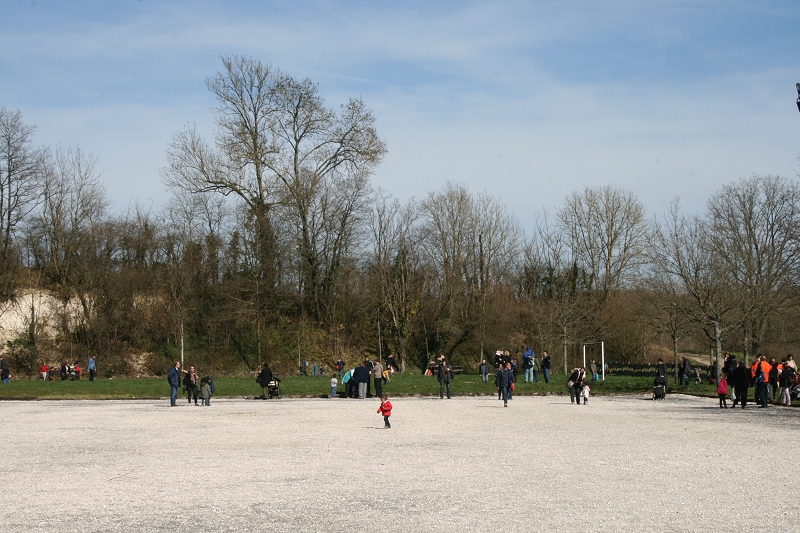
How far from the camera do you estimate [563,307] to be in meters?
53.2

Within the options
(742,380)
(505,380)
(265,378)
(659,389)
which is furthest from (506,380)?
(265,378)

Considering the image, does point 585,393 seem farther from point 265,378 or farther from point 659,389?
point 265,378

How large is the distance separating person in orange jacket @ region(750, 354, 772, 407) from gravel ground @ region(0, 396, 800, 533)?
7.72 ft

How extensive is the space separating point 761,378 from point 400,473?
1693cm

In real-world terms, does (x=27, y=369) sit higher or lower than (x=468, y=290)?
lower

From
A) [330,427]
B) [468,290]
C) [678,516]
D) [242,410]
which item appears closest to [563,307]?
[468,290]

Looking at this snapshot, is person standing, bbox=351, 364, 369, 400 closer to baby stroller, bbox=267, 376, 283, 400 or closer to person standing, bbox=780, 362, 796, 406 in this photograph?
baby stroller, bbox=267, 376, 283, 400

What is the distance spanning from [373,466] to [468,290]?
52.4 m

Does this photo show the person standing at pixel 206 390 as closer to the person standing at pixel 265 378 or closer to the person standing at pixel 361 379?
the person standing at pixel 265 378

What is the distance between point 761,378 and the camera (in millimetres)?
25266

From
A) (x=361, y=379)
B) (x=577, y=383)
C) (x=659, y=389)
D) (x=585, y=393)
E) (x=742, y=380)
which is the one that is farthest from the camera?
(x=361, y=379)

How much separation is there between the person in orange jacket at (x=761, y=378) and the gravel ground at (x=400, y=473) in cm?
235

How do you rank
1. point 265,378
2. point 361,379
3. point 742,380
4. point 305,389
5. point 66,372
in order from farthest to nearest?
point 66,372
point 305,389
point 361,379
point 265,378
point 742,380

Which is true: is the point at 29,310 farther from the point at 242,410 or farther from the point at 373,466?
the point at 373,466
